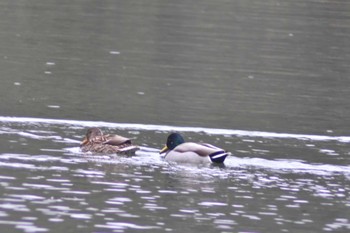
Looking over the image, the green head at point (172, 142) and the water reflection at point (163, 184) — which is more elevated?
the green head at point (172, 142)

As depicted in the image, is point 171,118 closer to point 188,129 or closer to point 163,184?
point 188,129

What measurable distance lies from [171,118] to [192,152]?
4.62m

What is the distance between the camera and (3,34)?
37906 mm

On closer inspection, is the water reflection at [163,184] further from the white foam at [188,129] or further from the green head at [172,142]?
the green head at [172,142]

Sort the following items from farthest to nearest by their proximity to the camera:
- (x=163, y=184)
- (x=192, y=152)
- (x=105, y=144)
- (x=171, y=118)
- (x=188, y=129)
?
(x=171, y=118) < (x=188, y=129) < (x=105, y=144) < (x=192, y=152) < (x=163, y=184)

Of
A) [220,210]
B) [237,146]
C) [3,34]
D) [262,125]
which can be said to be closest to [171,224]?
[220,210]

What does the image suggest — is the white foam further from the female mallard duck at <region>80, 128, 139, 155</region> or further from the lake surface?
the female mallard duck at <region>80, 128, 139, 155</region>

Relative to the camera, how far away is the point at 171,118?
23.8m

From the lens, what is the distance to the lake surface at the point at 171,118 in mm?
15398

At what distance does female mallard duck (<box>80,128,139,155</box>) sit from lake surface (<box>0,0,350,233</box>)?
176 millimetres

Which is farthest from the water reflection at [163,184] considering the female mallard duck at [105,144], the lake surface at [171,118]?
the female mallard duck at [105,144]

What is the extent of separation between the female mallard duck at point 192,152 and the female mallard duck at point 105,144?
0.59 m

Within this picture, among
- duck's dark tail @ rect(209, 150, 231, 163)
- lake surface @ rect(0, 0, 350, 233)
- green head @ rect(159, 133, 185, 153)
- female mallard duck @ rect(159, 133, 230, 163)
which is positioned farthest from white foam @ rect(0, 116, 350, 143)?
duck's dark tail @ rect(209, 150, 231, 163)

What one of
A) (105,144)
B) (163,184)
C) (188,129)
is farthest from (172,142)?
(188,129)
